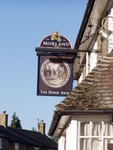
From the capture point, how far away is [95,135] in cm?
1435

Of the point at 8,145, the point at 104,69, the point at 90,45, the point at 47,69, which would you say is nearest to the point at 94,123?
the point at 104,69

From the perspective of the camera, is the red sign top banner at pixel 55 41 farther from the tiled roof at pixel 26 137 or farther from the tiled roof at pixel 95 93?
the tiled roof at pixel 26 137

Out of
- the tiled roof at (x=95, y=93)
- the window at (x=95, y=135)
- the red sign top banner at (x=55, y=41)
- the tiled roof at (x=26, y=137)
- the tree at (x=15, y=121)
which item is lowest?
the window at (x=95, y=135)

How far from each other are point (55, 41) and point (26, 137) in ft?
198

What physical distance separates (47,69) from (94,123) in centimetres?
599

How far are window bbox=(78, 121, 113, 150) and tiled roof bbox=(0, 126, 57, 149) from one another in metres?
55.9

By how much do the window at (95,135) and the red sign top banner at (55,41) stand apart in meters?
7.38

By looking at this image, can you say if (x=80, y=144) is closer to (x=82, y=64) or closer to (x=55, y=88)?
(x=55, y=88)

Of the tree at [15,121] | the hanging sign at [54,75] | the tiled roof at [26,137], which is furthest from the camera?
the tree at [15,121]

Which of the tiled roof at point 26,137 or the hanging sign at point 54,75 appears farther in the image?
the tiled roof at point 26,137

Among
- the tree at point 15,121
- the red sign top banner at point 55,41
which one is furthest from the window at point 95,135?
the tree at point 15,121

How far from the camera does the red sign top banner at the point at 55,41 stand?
21.6 meters

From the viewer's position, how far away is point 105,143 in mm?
14188

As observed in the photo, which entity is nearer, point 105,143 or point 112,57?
point 105,143
